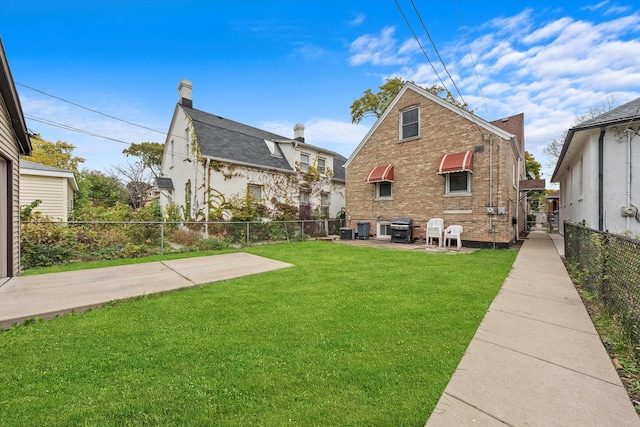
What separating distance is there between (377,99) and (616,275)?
23152 millimetres

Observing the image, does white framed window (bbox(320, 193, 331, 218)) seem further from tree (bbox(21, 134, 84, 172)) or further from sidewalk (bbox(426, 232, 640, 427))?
tree (bbox(21, 134, 84, 172))

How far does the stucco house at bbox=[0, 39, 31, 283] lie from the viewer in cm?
553

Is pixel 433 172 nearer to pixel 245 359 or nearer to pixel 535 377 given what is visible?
pixel 535 377

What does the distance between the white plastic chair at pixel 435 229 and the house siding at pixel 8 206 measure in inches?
523

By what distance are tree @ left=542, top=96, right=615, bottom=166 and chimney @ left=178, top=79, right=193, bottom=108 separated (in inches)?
1063

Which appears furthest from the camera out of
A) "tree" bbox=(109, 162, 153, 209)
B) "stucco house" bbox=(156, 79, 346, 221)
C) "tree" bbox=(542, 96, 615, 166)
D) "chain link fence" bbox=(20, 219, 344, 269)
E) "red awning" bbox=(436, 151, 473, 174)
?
"tree" bbox=(109, 162, 153, 209)

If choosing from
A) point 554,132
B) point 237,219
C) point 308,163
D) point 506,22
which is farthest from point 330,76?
point 554,132

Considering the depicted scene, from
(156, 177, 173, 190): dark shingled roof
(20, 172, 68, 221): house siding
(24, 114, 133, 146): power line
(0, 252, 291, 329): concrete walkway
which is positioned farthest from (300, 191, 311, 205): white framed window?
(20, 172, 68, 221): house siding

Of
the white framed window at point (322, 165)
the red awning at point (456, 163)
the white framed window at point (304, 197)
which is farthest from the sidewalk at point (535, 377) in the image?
the white framed window at point (322, 165)

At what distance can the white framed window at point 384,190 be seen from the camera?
13.8 meters

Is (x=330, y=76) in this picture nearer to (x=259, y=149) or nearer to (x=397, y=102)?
(x=397, y=102)

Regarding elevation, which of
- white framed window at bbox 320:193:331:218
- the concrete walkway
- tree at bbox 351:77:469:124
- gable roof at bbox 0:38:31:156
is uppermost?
tree at bbox 351:77:469:124

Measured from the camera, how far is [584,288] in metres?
5.05

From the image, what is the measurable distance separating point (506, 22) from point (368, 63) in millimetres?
4928
